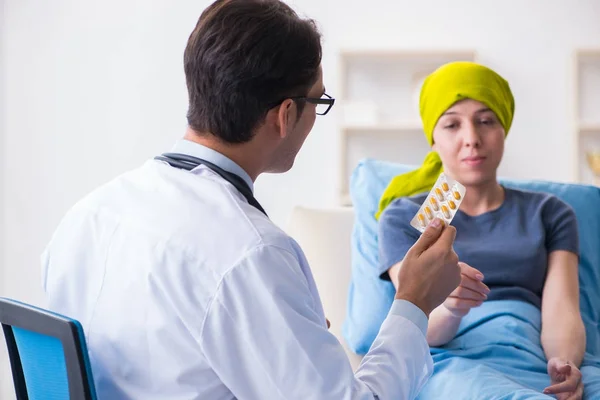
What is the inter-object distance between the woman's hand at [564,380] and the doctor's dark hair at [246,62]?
81cm

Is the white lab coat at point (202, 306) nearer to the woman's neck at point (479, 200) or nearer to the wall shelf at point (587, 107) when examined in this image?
the woman's neck at point (479, 200)

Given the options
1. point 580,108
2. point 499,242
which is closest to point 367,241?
point 499,242

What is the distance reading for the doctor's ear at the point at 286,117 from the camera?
43.1 inches

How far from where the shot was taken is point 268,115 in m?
1.11

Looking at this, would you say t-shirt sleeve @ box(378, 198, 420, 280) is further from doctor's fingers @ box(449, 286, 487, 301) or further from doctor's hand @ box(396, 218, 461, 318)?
doctor's hand @ box(396, 218, 461, 318)

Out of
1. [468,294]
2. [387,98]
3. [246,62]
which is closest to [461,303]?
[468,294]

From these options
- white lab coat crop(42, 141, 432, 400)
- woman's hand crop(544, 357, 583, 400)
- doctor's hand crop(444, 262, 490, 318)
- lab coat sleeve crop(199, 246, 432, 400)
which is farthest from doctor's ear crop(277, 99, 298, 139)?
woman's hand crop(544, 357, 583, 400)

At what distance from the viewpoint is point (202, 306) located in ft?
3.00

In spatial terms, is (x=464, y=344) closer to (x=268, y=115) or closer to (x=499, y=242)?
(x=499, y=242)

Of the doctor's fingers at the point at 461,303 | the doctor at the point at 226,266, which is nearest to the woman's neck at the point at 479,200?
the doctor's fingers at the point at 461,303

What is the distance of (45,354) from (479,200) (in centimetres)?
→ 121

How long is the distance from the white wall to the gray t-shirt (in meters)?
1.95

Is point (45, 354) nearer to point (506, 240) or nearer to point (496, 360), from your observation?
point (496, 360)

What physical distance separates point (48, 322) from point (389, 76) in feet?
10.0
